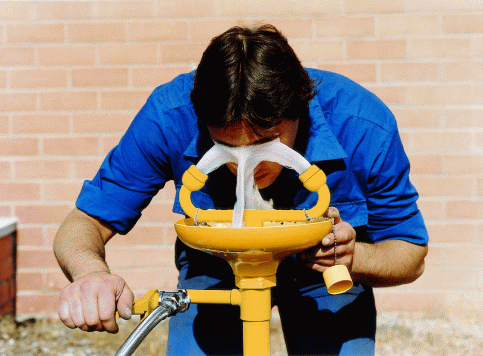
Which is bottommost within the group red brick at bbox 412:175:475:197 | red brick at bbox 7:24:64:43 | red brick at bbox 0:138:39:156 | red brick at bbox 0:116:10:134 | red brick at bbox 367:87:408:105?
red brick at bbox 412:175:475:197

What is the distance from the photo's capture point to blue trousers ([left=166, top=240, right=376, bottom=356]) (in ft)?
5.29

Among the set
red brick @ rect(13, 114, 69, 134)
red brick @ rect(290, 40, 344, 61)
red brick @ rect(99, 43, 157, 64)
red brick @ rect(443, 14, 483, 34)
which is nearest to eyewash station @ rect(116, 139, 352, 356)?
red brick @ rect(290, 40, 344, 61)

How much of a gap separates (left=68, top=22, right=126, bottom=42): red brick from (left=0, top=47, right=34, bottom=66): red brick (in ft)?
0.76

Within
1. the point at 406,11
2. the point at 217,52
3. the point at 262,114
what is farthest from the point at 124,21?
the point at 262,114

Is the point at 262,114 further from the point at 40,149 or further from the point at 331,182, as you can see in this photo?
the point at 40,149

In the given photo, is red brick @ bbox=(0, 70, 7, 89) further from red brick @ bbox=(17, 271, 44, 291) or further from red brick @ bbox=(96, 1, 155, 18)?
red brick @ bbox=(17, 271, 44, 291)

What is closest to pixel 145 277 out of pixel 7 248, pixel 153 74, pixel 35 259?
pixel 35 259

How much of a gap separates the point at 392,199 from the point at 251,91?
59 centimetres

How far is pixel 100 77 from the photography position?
2.76 meters

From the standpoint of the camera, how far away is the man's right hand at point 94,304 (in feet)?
3.51

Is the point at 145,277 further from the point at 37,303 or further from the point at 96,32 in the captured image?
the point at 96,32

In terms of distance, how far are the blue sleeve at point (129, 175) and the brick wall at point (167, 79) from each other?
1.22m

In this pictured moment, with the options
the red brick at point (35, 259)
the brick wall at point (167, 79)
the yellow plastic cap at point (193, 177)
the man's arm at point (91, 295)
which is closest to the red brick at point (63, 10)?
the brick wall at point (167, 79)

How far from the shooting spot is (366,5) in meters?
2.65
